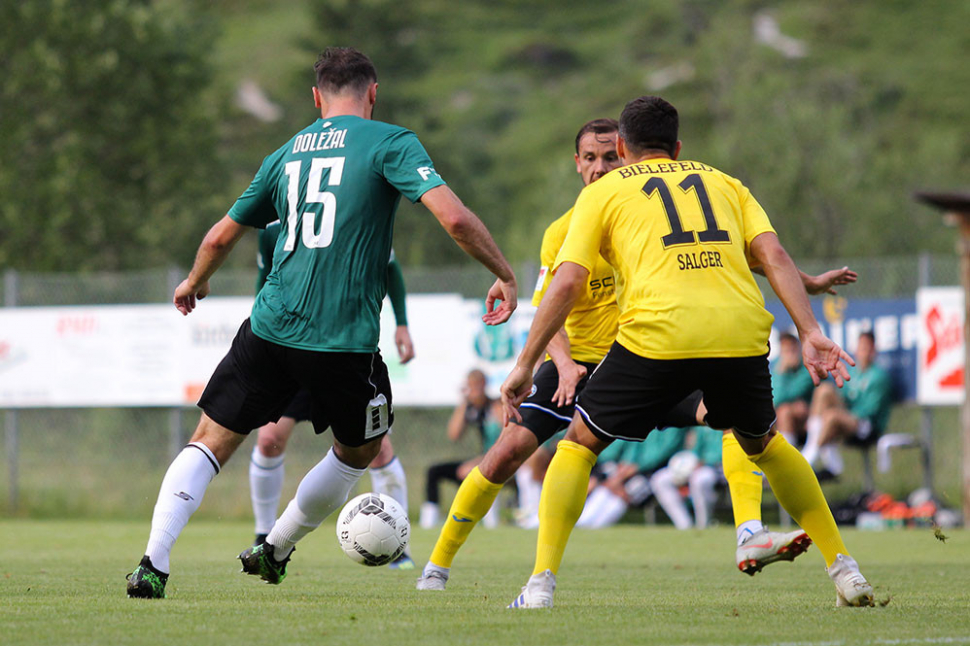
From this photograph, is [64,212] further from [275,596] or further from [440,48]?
[440,48]

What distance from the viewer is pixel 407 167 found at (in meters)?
5.63

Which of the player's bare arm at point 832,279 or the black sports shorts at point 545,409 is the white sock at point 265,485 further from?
the player's bare arm at point 832,279

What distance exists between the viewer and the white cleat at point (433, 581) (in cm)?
664

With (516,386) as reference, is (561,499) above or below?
below

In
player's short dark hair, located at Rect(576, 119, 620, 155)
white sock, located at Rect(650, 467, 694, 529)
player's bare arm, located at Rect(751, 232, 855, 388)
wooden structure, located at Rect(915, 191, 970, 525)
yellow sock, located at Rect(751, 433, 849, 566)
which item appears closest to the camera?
player's bare arm, located at Rect(751, 232, 855, 388)

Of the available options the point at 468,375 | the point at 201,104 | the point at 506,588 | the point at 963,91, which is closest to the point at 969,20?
the point at 963,91

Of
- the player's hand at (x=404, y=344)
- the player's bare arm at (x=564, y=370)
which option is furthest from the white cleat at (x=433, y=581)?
the player's hand at (x=404, y=344)

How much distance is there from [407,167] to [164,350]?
11.3 metres

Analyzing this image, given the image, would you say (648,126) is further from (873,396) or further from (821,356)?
(873,396)

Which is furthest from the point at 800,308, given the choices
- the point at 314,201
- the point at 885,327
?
the point at 885,327

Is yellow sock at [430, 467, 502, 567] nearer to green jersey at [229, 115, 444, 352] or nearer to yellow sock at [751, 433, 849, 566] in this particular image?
green jersey at [229, 115, 444, 352]

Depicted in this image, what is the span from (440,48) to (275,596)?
128 m

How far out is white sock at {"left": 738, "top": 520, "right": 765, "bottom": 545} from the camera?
21.4ft

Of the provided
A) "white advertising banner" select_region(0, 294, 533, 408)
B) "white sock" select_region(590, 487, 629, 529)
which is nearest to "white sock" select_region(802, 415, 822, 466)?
"white sock" select_region(590, 487, 629, 529)
